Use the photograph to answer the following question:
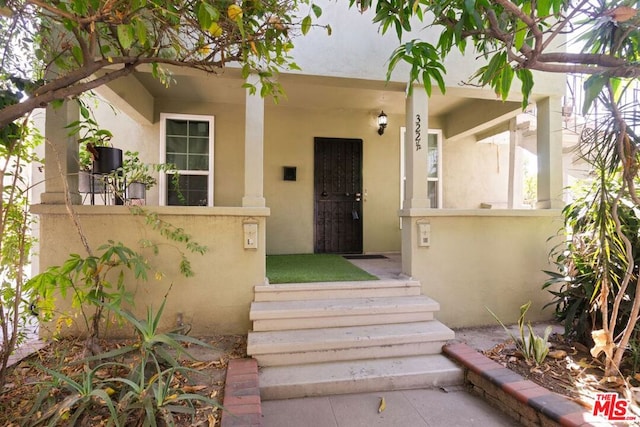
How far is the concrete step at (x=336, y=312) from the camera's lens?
285 cm

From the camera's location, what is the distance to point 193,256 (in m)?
3.05

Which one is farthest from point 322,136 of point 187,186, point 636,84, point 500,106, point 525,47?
point 636,84

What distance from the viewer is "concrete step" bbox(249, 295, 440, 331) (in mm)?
2846

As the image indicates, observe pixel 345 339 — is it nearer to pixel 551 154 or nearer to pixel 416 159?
pixel 416 159

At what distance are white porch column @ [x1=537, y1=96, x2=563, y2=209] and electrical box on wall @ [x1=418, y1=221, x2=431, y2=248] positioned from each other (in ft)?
5.57

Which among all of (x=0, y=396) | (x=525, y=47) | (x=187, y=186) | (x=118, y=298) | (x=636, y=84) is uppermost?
(x=525, y=47)

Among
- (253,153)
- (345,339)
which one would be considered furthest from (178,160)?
(345,339)

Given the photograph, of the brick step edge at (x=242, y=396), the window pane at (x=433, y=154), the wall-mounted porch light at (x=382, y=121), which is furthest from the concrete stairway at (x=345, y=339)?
the window pane at (x=433, y=154)

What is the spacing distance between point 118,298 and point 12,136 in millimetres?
1266

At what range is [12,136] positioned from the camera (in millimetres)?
1998

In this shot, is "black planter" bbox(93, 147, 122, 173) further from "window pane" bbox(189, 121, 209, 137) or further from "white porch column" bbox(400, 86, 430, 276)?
"white porch column" bbox(400, 86, 430, 276)

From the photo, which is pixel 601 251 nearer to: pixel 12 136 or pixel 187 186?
pixel 12 136

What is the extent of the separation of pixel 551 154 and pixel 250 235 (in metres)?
3.79

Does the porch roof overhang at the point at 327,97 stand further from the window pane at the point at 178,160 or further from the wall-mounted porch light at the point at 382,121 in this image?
the window pane at the point at 178,160
